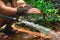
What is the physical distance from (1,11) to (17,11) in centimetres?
36

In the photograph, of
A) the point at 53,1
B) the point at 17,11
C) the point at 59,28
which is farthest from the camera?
the point at 53,1

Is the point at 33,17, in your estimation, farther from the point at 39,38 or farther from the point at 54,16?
the point at 39,38

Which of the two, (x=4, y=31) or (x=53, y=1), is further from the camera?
(x=53, y=1)

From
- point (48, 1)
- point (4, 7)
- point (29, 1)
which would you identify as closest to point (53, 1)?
point (48, 1)

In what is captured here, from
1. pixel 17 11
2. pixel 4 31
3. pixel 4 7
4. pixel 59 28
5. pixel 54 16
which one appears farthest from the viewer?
pixel 54 16

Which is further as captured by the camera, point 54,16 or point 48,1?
point 48,1

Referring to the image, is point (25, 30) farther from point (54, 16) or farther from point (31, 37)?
point (54, 16)

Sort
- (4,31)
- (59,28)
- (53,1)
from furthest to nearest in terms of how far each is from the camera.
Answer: (53,1) → (59,28) → (4,31)

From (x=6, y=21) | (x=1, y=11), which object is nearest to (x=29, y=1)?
(x=6, y=21)

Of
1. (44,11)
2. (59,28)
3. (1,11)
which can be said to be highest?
(1,11)

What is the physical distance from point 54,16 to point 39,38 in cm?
123

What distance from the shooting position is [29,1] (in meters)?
4.47

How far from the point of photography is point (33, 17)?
426 centimetres

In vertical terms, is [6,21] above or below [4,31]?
above
